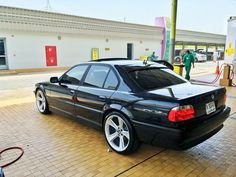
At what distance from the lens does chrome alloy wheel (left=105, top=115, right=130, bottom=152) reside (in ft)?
11.4

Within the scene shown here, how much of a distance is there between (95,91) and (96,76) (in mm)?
341

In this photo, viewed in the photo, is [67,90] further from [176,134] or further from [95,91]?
[176,134]

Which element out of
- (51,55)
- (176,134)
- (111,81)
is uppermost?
(51,55)

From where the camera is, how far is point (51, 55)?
18.2m

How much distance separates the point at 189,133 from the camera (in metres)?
2.81

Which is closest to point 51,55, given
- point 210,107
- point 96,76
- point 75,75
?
point 75,75

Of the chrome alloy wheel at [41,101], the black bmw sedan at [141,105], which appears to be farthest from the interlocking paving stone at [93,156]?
the chrome alloy wheel at [41,101]

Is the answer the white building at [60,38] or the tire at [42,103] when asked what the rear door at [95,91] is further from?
the white building at [60,38]

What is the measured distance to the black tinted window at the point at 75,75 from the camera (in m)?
4.42

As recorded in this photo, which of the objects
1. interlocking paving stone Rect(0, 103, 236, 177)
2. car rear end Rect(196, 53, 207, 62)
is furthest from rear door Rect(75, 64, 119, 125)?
car rear end Rect(196, 53, 207, 62)

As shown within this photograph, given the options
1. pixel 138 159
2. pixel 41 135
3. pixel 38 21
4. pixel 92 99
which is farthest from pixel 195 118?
pixel 38 21

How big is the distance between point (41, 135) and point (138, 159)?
2060 millimetres

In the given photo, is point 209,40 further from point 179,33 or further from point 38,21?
point 38,21

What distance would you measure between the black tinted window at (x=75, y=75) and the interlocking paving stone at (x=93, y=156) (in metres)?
1.00
